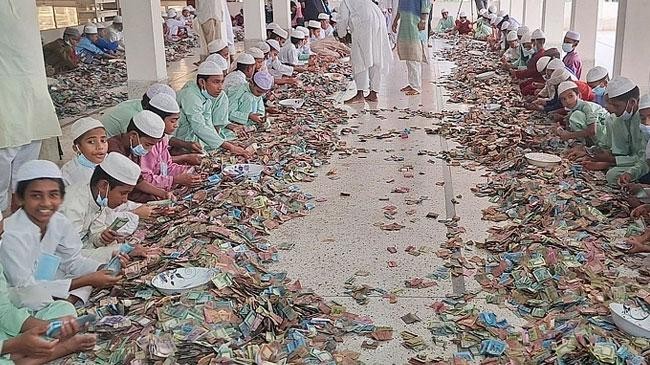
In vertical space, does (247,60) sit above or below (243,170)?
above

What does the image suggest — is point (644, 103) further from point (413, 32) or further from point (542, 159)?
Answer: point (413, 32)

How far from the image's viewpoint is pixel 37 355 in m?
2.62

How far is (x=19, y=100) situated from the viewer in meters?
4.18

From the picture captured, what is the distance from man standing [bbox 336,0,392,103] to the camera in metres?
8.45

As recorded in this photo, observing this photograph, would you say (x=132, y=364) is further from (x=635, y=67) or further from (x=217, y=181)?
(x=635, y=67)

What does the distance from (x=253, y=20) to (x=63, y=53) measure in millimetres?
7799

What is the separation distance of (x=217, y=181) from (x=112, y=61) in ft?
16.7

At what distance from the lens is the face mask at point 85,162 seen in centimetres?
384

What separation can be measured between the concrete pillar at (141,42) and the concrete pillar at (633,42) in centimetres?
559

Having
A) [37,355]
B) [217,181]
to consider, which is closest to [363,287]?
[37,355]

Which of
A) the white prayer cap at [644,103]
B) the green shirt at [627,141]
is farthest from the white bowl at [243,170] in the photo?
the white prayer cap at [644,103]

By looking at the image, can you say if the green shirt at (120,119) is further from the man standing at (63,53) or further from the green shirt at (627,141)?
the green shirt at (627,141)

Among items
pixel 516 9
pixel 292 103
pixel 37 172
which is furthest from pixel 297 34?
pixel 516 9

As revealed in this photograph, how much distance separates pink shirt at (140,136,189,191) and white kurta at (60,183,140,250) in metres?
0.78
